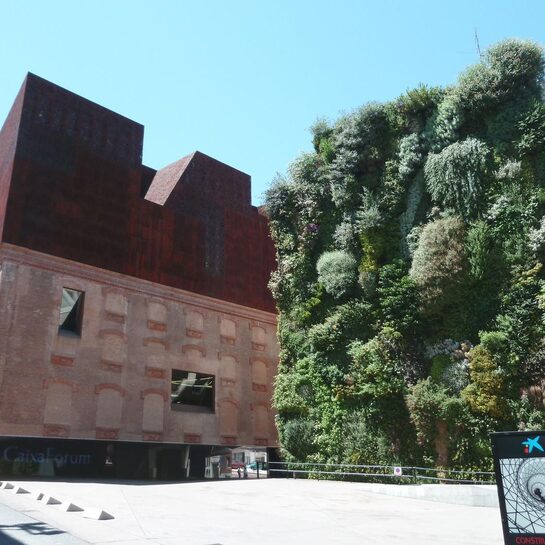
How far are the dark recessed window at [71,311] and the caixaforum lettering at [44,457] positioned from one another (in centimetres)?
587

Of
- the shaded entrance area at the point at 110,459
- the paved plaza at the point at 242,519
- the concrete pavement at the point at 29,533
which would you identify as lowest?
the paved plaza at the point at 242,519

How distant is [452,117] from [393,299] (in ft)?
29.2

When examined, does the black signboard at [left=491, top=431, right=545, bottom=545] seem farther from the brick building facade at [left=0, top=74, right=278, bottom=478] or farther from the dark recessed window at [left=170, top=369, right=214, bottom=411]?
the dark recessed window at [left=170, top=369, right=214, bottom=411]

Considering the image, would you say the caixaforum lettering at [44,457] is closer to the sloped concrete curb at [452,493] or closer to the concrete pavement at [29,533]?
the sloped concrete curb at [452,493]

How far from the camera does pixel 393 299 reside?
2395 centimetres

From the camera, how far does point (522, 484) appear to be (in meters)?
4.78

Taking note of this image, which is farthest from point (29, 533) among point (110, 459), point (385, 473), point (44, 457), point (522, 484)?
point (110, 459)

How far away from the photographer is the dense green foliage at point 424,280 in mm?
20891

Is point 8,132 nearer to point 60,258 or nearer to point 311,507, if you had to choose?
point 60,258

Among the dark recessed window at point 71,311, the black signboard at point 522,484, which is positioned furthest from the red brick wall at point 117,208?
the black signboard at point 522,484

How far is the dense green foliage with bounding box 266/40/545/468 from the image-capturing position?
68.5ft

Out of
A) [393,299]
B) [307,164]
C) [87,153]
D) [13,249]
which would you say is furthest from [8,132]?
[393,299]

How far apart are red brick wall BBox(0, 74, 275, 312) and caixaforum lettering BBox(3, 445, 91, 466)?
953 centimetres

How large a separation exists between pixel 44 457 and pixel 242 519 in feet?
57.8
